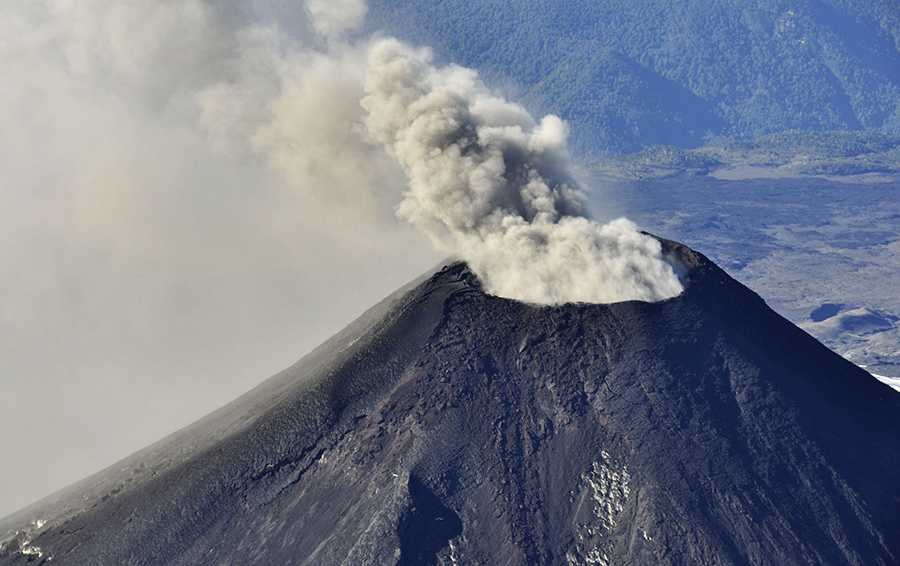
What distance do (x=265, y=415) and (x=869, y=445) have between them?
79.0 feet

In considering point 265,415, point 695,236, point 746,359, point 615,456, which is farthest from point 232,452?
point 695,236

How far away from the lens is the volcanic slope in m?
32.9

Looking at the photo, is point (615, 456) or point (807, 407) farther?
point (807, 407)

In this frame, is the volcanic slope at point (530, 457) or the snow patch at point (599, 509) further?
the volcanic slope at point (530, 457)

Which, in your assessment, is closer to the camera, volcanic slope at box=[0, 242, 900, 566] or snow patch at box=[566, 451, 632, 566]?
snow patch at box=[566, 451, 632, 566]

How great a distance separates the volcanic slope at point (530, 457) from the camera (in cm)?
3288

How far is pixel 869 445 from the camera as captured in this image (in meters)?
38.3

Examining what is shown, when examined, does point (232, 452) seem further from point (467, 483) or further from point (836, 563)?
point (836, 563)

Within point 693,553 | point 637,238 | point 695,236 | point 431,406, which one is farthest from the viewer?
point 695,236

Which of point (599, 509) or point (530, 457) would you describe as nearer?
point (599, 509)

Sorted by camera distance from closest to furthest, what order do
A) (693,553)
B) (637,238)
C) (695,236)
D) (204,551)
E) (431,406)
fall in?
(693,553) → (204,551) → (431,406) → (637,238) → (695,236)

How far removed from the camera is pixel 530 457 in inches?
1393

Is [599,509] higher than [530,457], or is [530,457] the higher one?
[530,457]

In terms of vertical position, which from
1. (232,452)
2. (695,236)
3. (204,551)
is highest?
(232,452)
